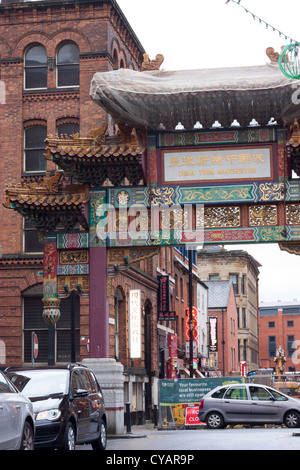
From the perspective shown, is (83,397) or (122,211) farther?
(122,211)

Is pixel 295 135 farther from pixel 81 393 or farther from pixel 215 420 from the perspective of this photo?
pixel 215 420

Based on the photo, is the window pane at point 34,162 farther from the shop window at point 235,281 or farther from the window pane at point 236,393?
the shop window at point 235,281

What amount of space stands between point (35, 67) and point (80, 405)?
86.1ft

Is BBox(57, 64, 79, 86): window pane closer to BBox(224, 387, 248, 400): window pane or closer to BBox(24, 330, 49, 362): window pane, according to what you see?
BBox(24, 330, 49, 362): window pane

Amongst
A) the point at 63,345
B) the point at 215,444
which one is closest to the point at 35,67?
the point at 63,345

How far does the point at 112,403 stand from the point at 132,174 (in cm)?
622

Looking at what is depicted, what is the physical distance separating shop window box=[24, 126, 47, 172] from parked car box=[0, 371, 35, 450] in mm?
27132

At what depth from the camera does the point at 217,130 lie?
2406 centimetres

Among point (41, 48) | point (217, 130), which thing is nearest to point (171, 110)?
point (217, 130)

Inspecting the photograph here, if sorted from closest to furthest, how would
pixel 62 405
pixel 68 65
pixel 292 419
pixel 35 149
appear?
pixel 62 405, pixel 292 419, pixel 35 149, pixel 68 65

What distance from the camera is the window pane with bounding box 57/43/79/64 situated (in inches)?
1598

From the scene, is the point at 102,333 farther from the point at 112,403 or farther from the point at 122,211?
the point at 122,211

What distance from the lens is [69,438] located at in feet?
53.1

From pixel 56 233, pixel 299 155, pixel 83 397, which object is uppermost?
pixel 299 155
